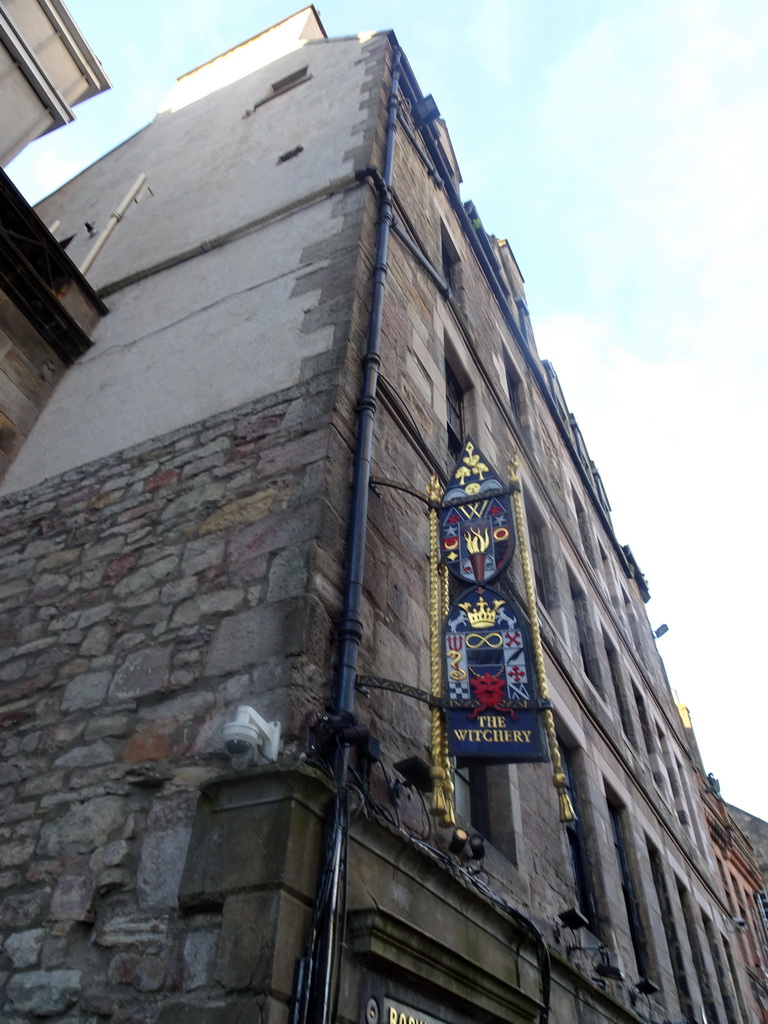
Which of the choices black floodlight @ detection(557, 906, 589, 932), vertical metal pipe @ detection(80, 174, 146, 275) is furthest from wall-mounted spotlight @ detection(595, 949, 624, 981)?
vertical metal pipe @ detection(80, 174, 146, 275)

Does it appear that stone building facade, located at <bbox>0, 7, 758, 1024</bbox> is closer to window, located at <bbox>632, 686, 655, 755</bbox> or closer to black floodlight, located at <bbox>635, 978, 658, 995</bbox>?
black floodlight, located at <bbox>635, 978, 658, 995</bbox>

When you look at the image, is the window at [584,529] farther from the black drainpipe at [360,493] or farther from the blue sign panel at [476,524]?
the blue sign panel at [476,524]

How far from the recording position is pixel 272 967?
2.67m

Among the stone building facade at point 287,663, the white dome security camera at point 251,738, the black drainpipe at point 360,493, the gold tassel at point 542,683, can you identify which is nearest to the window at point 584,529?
the stone building facade at point 287,663

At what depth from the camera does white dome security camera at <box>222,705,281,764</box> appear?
322 centimetres

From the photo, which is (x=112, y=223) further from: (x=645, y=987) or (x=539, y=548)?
(x=645, y=987)

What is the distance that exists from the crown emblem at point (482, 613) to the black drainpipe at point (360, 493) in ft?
2.25

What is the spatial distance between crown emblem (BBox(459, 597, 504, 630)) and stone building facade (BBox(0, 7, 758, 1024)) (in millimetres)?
441

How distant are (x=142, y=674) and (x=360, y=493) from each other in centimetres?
154

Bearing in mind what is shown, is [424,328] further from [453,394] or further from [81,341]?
[81,341]

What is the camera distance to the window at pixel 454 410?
7721 millimetres

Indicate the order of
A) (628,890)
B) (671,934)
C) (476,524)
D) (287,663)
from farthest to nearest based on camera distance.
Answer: (671,934)
(628,890)
(476,524)
(287,663)

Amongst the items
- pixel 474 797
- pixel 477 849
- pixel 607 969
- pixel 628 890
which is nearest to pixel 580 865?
pixel 607 969

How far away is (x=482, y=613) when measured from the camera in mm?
4402
